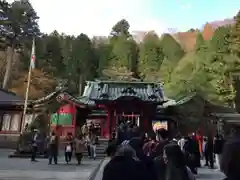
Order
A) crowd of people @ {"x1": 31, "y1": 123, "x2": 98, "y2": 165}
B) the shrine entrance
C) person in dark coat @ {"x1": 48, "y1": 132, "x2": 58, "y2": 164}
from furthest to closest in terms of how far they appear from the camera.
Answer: the shrine entrance → crowd of people @ {"x1": 31, "y1": 123, "x2": 98, "y2": 165} → person in dark coat @ {"x1": 48, "y1": 132, "x2": 58, "y2": 164}

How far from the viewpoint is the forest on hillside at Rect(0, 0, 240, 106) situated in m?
37.5

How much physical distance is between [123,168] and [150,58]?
167ft

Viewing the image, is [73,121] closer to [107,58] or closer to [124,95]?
[124,95]

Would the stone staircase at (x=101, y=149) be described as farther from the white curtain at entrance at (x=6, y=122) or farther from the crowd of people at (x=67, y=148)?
the white curtain at entrance at (x=6, y=122)

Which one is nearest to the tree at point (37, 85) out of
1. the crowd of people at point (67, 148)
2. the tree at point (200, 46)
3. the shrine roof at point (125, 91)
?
the shrine roof at point (125, 91)

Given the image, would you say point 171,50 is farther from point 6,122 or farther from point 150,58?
point 6,122

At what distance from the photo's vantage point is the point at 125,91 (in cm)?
2502

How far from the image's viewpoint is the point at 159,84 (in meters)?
28.6

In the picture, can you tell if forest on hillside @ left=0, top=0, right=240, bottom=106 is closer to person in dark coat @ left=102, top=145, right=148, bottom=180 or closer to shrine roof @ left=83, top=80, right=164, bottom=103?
shrine roof @ left=83, top=80, right=164, bottom=103

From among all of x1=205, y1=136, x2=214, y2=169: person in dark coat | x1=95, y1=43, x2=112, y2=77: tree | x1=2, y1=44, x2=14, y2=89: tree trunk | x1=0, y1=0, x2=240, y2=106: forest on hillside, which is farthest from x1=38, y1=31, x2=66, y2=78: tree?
x1=205, y1=136, x2=214, y2=169: person in dark coat

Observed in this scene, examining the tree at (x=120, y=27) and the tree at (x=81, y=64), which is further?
the tree at (x=120, y=27)

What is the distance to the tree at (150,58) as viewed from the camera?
5209 cm

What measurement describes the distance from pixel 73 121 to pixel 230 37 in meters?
23.2

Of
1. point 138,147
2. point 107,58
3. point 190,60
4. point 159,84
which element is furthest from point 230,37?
point 138,147
